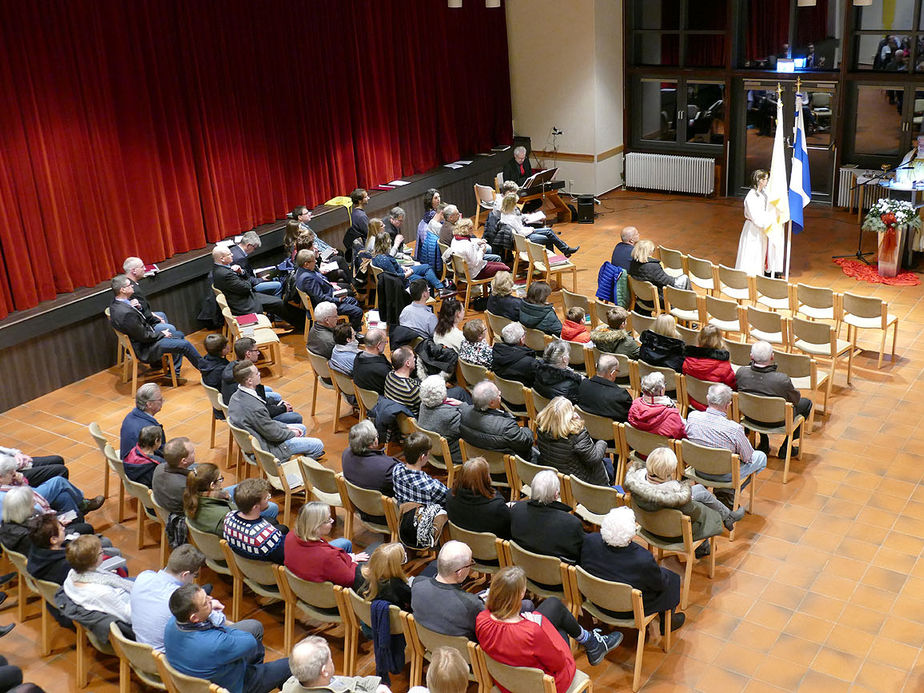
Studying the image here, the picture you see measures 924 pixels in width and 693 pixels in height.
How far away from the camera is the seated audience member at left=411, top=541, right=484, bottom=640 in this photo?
486cm

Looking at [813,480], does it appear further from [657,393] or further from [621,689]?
[621,689]

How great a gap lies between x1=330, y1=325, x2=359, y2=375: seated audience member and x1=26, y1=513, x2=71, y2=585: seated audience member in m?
2.94

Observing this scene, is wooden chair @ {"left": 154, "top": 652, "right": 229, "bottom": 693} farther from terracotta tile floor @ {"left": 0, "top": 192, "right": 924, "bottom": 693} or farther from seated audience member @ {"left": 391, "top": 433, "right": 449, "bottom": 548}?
seated audience member @ {"left": 391, "top": 433, "right": 449, "bottom": 548}

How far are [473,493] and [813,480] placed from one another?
3129 mm

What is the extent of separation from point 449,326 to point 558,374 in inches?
51.8

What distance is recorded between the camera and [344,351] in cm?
816

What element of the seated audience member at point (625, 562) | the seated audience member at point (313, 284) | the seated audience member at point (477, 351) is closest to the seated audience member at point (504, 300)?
the seated audience member at point (477, 351)

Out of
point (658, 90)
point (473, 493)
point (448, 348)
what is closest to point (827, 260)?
point (658, 90)

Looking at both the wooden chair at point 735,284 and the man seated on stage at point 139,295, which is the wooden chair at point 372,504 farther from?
the wooden chair at point 735,284

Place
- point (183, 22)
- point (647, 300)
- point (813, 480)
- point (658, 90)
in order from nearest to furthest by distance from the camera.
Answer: point (813, 480), point (647, 300), point (183, 22), point (658, 90)

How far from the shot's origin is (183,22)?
10578mm

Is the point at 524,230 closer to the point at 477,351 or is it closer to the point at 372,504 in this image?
the point at 477,351

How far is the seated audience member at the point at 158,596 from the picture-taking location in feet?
16.7

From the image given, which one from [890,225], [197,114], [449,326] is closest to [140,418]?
[449,326]
